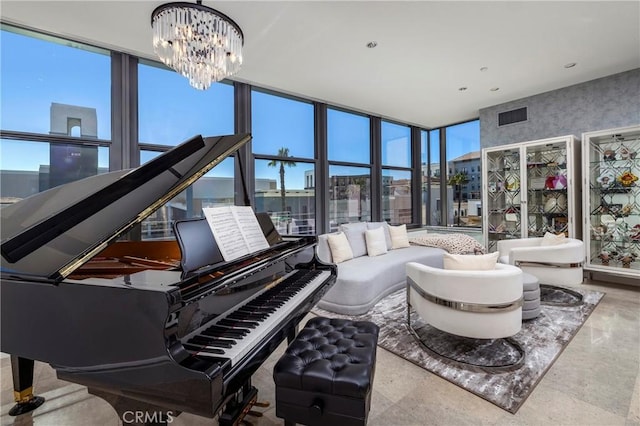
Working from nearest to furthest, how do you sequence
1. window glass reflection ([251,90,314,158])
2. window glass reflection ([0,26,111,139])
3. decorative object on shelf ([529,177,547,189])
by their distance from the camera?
window glass reflection ([0,26,111,139]) < window glass reflection ([251,90,314,158]) < decorative object on shelf ([529,177,547,189])

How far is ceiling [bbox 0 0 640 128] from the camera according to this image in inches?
100

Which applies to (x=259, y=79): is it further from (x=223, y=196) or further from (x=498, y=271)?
(x=498, y=271)

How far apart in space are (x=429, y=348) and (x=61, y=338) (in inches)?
94.7

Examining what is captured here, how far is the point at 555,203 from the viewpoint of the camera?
4.62 m

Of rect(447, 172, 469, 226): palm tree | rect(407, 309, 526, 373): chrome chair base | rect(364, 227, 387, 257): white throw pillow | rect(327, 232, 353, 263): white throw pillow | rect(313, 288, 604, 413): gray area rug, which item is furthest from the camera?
rect(447, 172, 469, 226): palm tree

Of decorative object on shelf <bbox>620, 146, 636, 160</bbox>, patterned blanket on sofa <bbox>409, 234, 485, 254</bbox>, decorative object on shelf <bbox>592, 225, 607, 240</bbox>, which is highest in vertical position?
decorative object on shelf <bbox>620, 146, 636, 160</bbox>

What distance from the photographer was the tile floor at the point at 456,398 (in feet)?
5.59

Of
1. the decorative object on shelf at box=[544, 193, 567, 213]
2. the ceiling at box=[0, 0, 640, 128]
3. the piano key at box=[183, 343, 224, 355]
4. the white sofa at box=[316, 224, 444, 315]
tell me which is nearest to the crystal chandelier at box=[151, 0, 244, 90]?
the ceiling at box=[0, 0, 640, 128]

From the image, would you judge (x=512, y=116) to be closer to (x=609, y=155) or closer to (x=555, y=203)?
(x=609, y=155)

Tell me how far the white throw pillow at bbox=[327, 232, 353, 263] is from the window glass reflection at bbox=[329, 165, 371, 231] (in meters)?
1.32

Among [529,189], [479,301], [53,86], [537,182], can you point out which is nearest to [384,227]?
[529,189]

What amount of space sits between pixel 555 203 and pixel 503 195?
2.47 ft

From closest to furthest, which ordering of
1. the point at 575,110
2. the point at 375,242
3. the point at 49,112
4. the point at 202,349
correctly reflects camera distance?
the point at 202,349
the point at 49,112
the point at 375,242
the point at 575,110

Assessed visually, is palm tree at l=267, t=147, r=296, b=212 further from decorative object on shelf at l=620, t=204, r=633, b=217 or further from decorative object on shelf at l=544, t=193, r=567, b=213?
decorative object on shelf at l=620, t=204, r=633, b=217
